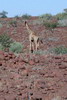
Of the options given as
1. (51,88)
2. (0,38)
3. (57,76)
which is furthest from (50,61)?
(0,38)

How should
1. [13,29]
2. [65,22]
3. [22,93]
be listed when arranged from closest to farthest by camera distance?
1. [22,93]
2. [13,29]
3. [65,22]

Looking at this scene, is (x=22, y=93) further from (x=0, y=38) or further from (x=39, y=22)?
(x=39, y=22)

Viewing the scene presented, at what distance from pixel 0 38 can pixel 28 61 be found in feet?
27.9

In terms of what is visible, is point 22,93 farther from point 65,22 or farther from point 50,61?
point 65,22

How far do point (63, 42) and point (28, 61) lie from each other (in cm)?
1200

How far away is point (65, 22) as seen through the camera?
33.2 m

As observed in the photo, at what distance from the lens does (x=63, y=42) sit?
2412 cm

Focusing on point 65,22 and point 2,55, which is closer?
point 2,55

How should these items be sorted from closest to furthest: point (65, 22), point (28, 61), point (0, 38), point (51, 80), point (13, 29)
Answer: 1. point (51, 80)
2. point (28, 61)
3. point (0, 38)
4. point (13, 29)
5. point (65, 22)

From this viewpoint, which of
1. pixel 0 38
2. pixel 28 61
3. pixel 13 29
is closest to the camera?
pixel 28 61

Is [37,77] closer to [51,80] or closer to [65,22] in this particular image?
[51,80]

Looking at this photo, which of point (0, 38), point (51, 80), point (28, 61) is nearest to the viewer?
point (51, 80)

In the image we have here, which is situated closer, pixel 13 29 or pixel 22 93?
pixel 22 93

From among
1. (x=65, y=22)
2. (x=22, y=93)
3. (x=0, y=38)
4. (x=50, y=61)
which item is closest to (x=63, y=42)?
(x=0, y=38)
